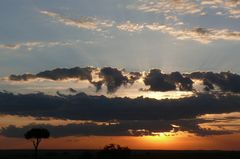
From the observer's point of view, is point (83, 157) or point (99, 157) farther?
point (83, 157)

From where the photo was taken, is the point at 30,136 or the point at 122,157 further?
the point at 30,136

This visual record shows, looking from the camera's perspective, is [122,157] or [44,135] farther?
[44,135]

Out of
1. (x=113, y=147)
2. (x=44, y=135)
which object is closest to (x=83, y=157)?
(x=44, y=135)

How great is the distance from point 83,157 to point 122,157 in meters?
18.8

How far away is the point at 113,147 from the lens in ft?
320

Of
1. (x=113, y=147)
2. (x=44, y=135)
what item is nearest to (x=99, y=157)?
(x=113, y=147)

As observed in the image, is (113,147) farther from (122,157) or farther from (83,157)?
(83,157)

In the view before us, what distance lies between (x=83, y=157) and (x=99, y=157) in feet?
52.0

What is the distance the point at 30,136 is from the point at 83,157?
39.4 ft

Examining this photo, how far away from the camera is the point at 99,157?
9775 centimetres

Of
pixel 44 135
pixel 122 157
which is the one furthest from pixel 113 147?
pixel 44 135

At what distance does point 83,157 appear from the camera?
4449 inches

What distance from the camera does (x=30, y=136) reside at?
108 meters

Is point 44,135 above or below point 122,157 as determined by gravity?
above
